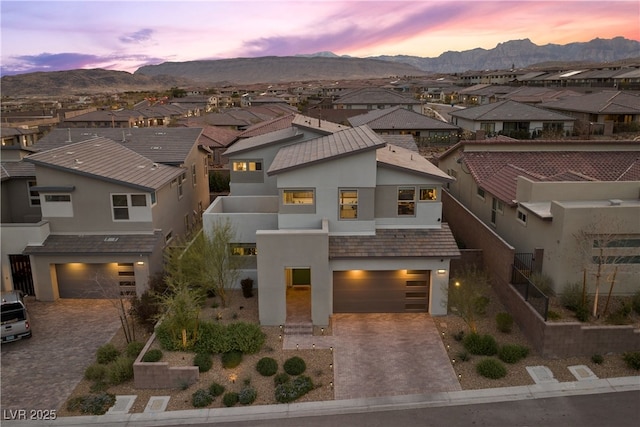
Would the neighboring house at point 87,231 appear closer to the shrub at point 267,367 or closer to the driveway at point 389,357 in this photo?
the shrub at point 267,367

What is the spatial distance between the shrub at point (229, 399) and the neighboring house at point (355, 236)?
450 cm

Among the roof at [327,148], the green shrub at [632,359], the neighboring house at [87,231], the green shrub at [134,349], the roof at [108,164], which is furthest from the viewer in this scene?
the roof at [108,164]

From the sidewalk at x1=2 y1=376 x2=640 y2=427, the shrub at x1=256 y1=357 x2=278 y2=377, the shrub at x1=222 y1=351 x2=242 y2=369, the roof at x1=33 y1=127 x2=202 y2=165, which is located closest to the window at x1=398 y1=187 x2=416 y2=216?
the sidewalk at x1=2 y1=376 x2=640 y2=427

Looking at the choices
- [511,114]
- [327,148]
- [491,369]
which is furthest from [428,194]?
[511,114]

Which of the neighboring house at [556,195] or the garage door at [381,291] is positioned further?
the garage door at [381,291]

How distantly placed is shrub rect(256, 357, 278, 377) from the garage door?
15.6ft

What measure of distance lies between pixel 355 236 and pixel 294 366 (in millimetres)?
6443

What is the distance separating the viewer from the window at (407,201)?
833 inches

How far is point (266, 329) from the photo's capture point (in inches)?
764

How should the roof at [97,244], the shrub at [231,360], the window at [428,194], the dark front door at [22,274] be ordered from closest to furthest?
the shrub at [231,360] < the window at [428,194] < the roof at [97,244] < the dark front door at [22,274]

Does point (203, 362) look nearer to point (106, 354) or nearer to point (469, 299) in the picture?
point (106, 354)

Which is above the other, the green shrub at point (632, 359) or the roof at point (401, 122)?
the roof at point (401, 122)

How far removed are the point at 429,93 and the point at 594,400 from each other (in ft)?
405

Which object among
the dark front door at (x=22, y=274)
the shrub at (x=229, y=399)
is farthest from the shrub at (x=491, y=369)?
the dark front door at (x=22, y=274)
